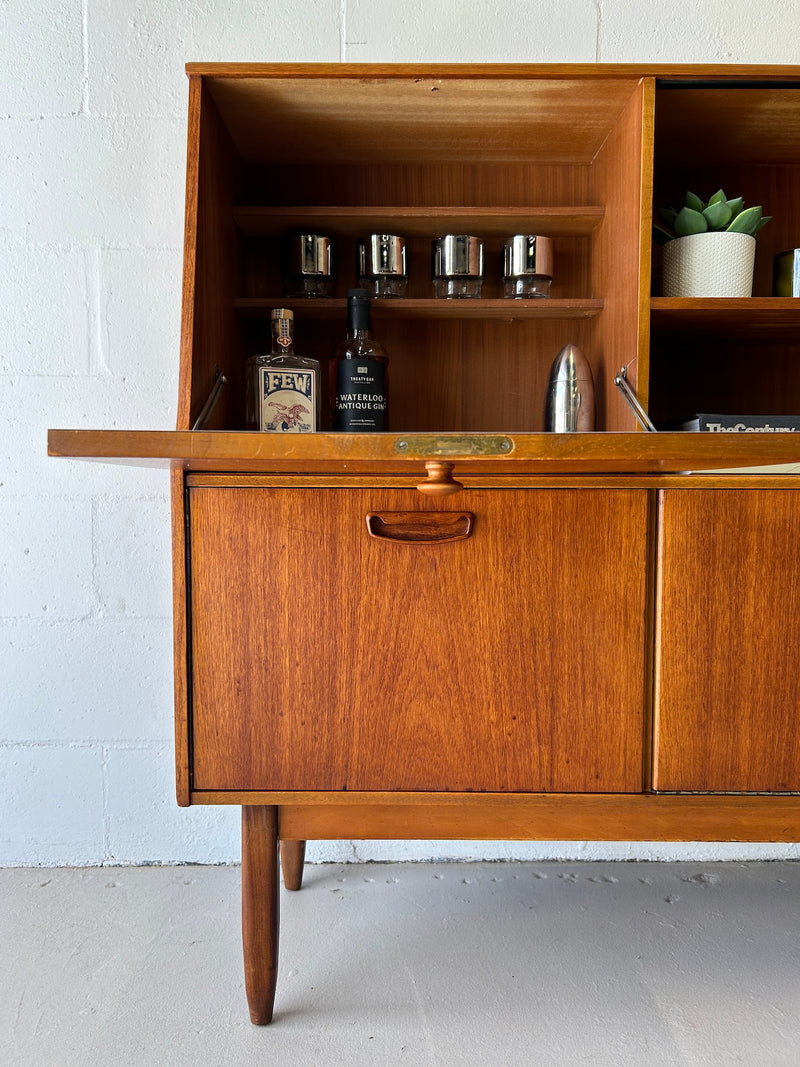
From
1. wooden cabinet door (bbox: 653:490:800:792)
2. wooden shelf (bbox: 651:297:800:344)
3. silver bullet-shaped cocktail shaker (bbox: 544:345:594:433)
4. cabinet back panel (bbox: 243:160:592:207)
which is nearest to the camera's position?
wooden cabinet door (bbox: 653:490:800:792)

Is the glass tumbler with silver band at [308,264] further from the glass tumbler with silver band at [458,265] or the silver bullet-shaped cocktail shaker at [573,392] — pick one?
the silver bullet-shaped cocktail shaker at [573,392]

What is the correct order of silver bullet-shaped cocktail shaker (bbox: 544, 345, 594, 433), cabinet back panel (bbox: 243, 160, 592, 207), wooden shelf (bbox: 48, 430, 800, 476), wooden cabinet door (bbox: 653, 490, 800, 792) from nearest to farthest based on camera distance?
wooden shelf (bbox: 48, 430, 800, 476)
wooden cabinet door (bbox: 653, 490, 800, 792)
silver bullet-shaped cocktail shaker (bbox: 544, 345, 594, 433)
cabinet back panel (bbox: 243, 160, 592, 207)

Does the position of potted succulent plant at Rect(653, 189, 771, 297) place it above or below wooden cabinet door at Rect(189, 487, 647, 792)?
above

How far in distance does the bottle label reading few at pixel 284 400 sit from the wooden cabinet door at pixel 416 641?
0.22 m

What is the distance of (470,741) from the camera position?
1.01m

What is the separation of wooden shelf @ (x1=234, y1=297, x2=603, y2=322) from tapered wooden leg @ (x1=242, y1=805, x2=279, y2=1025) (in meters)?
0.77

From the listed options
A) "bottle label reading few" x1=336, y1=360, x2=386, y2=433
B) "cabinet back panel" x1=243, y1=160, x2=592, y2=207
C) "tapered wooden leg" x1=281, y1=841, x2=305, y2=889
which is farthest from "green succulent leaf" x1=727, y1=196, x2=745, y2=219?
"tapered wooden leg" x1=281, y1=841, x2=305, y2=889

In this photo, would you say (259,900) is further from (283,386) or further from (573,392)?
(573,392)

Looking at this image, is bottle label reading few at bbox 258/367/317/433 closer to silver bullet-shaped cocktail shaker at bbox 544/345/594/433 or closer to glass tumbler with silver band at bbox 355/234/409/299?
glass tumbler with silver band at bbox 355/234/409/299

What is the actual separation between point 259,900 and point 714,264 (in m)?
1.14

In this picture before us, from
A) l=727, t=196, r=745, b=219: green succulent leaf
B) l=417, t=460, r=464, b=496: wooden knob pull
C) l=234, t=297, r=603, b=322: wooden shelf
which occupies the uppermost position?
l=727, t=196, r=745, b=219: green succulent leaf

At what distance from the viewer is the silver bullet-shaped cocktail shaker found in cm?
122

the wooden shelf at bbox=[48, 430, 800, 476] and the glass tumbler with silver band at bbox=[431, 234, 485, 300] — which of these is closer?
the wooden shelf at bbox=[48, 430, 800, 476]

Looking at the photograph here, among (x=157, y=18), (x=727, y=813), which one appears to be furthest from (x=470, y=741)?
(x=157, y=18)
